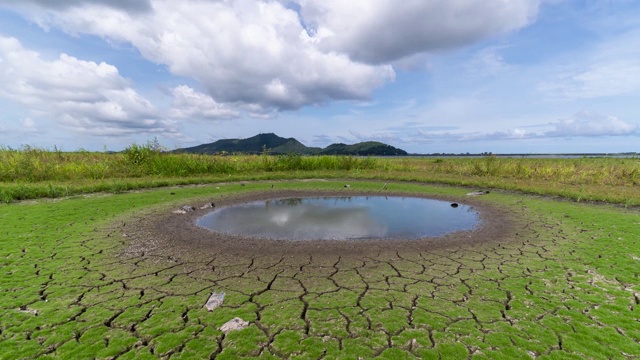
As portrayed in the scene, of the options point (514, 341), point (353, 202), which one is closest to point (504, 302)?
point (514, 341)

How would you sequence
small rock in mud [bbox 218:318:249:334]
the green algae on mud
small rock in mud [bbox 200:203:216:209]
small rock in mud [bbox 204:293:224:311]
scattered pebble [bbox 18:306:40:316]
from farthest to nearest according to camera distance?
small rock in mud [bbox 200:203:216:209] → small rock in mud [bbox 204:293:224:311] → scattered pebble [bbox 18:306:40:316] → small rock in mud [bbox 218:318:249:334] → the green algae on mud

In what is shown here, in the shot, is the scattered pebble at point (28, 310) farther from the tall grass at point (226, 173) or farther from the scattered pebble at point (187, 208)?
the tall grass at point (226, 173)

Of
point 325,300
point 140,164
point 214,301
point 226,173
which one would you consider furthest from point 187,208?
point 140,164

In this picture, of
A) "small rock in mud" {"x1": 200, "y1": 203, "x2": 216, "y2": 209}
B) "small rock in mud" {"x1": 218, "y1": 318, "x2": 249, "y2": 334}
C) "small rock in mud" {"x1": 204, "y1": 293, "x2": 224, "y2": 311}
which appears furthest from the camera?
"small rock in mud" {"x1": 200, "y1": 203, "x2": 216, "y2": 209}

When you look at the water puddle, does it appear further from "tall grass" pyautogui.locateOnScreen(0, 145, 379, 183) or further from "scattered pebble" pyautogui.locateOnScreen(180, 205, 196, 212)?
"tall grass" pyautogui.locateOnScreen(0, 145, 379, 183)

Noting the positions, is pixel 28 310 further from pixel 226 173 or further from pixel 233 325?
pixel 226 173

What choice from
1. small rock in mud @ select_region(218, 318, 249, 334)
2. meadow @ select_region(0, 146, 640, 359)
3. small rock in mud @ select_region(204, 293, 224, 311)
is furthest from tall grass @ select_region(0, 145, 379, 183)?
small rock in mud @ select_region(218, 318, 249, 334)

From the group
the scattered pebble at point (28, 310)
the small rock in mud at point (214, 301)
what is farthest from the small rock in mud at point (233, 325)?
the scattered pebble at point (28, 310)
